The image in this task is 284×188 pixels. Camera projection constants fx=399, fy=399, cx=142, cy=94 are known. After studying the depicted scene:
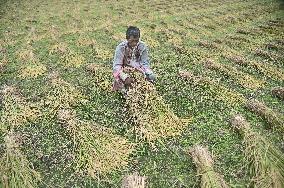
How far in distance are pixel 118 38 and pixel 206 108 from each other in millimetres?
4299

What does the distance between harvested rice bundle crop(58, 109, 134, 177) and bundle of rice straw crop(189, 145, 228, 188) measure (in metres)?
0.80

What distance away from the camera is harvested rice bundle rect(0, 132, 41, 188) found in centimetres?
417

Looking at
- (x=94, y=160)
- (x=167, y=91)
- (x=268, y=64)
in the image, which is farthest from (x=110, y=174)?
(x=268, y=64)

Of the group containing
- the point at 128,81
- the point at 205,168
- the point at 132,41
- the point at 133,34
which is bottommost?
the point at 205,168

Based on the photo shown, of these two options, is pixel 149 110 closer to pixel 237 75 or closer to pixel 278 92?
pixel 278 92

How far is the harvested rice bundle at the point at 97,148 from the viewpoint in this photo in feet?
14.8

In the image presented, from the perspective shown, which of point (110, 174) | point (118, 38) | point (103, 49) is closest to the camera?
point (110, 174)

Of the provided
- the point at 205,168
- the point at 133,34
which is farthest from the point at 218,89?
the point at 205,168

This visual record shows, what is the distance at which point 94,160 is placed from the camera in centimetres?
454

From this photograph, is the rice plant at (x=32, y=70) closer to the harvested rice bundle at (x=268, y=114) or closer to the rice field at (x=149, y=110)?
the rice field at (x=149, y=110)

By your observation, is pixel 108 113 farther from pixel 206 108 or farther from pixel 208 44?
pixel 208 44

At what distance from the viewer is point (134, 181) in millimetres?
4078

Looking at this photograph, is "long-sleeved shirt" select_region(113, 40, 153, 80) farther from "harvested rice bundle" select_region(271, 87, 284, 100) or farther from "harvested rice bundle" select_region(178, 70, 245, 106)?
"harvested rice bundle" select_region(271, 87, 284, 100)

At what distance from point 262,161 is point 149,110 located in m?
1.74
